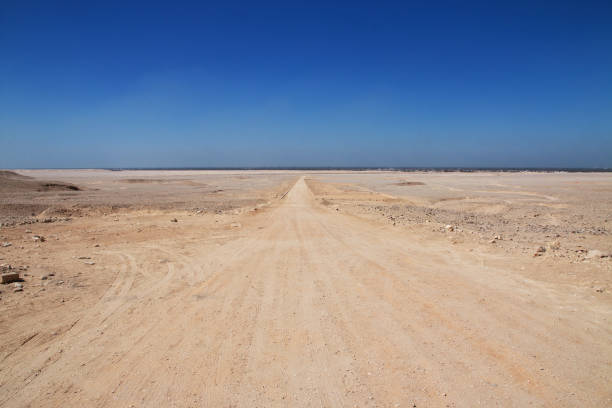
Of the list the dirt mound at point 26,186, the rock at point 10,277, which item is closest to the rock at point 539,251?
the rock at point 10,277

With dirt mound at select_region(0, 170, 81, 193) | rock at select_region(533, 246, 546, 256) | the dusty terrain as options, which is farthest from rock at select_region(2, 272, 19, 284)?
dirt mound at select_region(0, 170, 81, 193)

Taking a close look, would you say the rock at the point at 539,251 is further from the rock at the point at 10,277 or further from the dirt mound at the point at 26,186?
the dirt mound at the point at 26,186

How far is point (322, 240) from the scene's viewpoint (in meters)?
11.4

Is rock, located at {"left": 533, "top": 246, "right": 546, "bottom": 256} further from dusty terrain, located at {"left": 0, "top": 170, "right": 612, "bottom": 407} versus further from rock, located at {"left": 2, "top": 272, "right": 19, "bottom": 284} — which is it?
Answer: rock, located at {"left": 2, "top": 272, "right": 19, "bottom": 284}

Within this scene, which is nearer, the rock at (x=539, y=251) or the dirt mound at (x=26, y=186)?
the rock at (x=539, y=251)

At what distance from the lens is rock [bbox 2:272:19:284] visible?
6.63 m

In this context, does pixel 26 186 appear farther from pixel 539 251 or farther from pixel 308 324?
pixel 539 251

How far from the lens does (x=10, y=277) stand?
6715mm

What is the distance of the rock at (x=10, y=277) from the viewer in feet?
21.7

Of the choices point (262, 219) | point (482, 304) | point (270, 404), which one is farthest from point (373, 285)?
point (262, 219)

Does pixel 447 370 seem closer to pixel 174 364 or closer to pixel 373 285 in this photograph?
pixel 373 285

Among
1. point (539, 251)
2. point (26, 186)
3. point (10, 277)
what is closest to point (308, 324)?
point (10, 277)

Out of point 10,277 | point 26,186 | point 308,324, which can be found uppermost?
point 26,186

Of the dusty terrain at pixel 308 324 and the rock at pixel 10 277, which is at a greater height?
the rock at pixel 10 277
